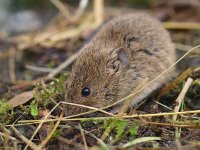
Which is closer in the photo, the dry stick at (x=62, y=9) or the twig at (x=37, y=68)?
the twig at (x=37, y=68)

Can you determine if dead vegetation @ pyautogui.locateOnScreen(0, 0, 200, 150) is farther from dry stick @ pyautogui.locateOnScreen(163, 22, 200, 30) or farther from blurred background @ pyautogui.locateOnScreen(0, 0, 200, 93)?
dry stick @ pyautogui.locateOnScreen(163, 22, 200, 30)

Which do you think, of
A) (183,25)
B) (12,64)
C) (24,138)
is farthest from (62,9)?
(24,138)

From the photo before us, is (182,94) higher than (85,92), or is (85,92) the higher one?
(85,92)

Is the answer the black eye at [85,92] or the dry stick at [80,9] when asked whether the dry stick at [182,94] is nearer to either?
the black eye at [85,92]

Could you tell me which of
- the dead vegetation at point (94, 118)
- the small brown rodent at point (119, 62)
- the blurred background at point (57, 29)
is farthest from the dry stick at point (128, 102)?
the blurred background at point (57, 29)

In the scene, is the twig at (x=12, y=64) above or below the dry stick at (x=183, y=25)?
below

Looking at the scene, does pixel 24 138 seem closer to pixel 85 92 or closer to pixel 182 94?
pixel 85 92

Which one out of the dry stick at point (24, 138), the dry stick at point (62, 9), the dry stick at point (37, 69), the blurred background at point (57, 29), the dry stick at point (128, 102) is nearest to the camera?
the dry stick at point (24, 138)
